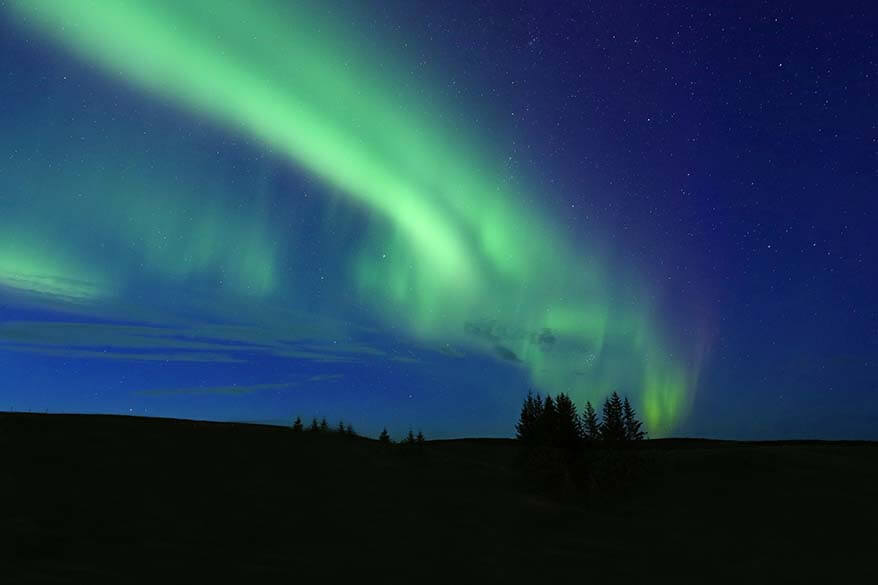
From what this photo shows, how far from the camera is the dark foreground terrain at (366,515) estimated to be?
11203mm

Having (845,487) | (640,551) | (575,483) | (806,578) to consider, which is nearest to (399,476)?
(575,483)

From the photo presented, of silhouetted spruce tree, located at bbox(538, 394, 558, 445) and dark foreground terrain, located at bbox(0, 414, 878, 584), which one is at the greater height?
silhouetted spruce tree, located at bbox(538, 394, 558, 445)

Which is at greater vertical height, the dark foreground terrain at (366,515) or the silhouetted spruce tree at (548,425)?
the silhouetted spruce tree at (548,425)

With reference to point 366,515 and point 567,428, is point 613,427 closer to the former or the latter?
point 567,428

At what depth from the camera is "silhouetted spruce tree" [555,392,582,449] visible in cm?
2134

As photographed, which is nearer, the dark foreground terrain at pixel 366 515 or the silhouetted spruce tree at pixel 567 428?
the dark foreground terrain at pixel 366 515

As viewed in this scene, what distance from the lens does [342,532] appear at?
1371 centimetres

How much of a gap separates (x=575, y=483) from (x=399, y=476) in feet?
19.5

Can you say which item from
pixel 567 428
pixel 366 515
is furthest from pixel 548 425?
pixel 366 515

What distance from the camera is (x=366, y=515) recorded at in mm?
15344

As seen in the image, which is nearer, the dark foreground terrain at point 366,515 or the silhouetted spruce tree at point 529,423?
the dark foreground terrain at point 366,515

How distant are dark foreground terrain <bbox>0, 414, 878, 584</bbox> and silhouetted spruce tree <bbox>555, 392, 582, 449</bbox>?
1.97 metres

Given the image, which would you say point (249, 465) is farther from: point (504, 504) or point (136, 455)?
point (504, 504)

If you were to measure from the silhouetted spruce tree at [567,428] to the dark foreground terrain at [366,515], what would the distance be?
6.46ft
